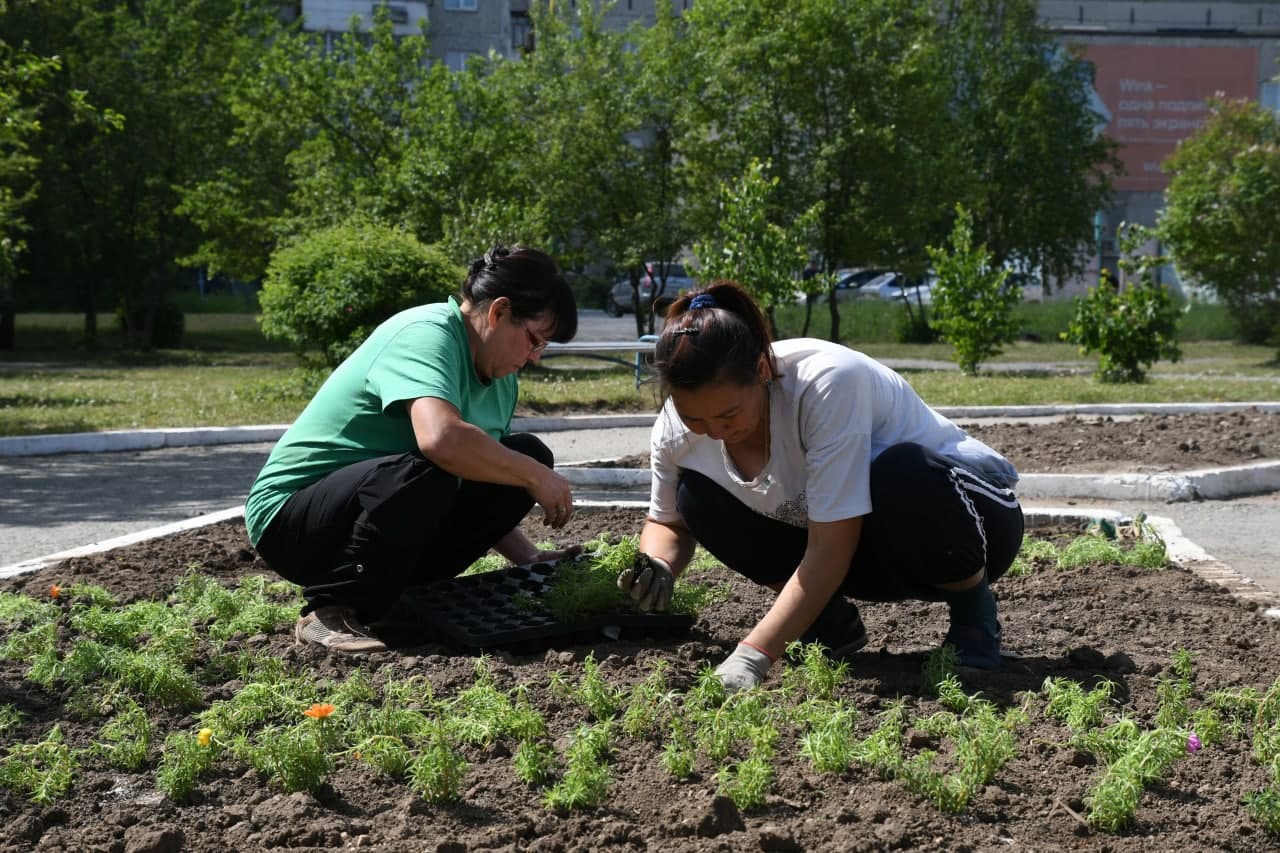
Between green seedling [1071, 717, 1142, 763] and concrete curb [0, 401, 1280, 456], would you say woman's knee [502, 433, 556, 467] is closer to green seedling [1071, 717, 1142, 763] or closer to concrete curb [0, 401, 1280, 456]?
green seedling [1071, 717, 1142, 763]

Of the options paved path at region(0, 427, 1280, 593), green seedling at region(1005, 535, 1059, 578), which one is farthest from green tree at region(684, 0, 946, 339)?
green seedling at region(1005, 535, 1059, 578)

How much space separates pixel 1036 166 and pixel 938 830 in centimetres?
3843

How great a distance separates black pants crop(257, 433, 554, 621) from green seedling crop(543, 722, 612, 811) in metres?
1.22

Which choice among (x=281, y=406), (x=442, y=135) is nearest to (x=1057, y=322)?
(x=442, y=135)

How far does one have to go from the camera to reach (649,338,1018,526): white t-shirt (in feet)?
12.3

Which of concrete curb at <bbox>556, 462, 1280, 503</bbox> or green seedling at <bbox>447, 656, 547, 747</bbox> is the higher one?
green seedling at <bbox>447, 656, 547, 747</bbox>

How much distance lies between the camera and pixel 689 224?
1140 inches

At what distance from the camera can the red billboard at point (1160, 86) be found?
52375mm

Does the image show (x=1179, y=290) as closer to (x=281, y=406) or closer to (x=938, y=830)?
(x=281, y=406)

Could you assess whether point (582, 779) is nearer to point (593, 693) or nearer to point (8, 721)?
point (593, 693)

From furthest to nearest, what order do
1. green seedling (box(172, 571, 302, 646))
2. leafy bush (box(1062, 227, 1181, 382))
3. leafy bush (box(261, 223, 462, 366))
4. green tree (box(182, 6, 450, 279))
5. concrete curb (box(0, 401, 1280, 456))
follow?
green tree (box(182, 6, 450, 279)) < leafy bush (box(1062, 227, 1181, 382)) < leafy bush (box(261, 223, 462, 366)) < concrete curb (box(0, 401, 1280, 456)) < green seedling (box(172, 571, 302, 646))

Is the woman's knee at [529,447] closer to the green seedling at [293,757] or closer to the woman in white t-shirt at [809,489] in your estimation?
the woman in white t-shirt at [809,489]

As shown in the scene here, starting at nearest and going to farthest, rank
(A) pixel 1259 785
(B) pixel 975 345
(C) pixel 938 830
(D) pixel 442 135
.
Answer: (C) pixel 938 830, (A) pixel 1259 785, (B) pixel 975 345, (D) pixel 442 135

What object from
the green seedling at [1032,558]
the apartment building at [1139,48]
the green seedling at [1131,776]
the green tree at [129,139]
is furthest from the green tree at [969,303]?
the apartment building at [1139,48]
